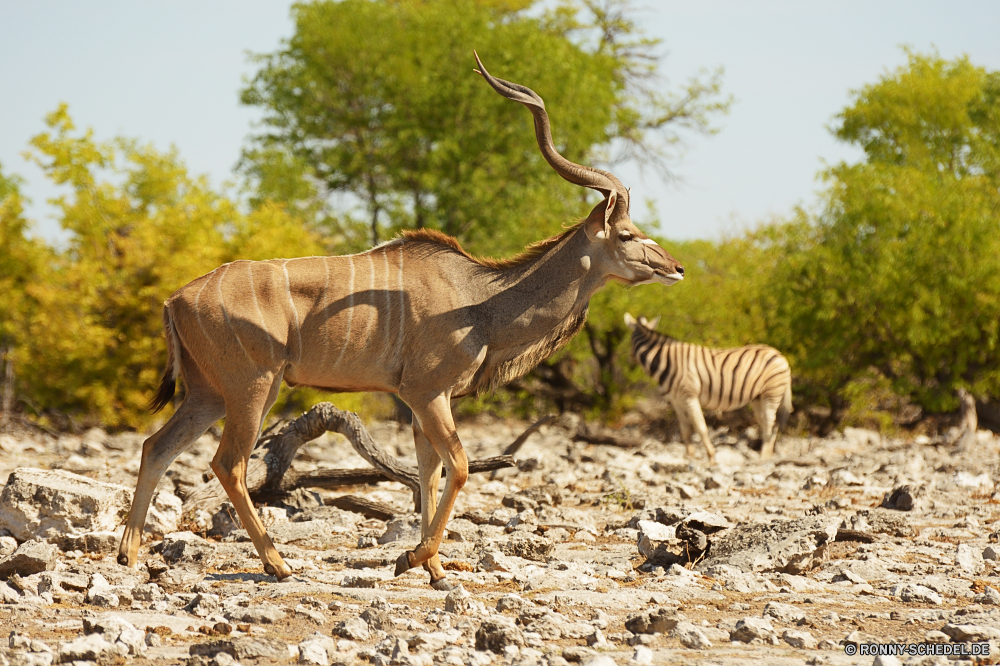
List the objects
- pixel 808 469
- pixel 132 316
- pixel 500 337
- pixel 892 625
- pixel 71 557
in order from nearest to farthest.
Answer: pixel 892 625, pixel 71 557, pixel 500 337, pixel 808 469, pixel 132 316

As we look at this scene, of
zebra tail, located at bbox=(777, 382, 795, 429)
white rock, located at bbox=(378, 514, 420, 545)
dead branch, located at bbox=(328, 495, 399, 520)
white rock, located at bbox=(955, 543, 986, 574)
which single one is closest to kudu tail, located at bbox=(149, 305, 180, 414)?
white rock, located at bbox=(378, 514, 420, 545)

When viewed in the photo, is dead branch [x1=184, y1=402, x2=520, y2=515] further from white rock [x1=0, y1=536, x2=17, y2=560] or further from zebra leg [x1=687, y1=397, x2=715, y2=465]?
zebra leg [x1=687, y1=397, x2=715, y2=465]

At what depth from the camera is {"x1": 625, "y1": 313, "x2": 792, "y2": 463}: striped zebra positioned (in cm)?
1543

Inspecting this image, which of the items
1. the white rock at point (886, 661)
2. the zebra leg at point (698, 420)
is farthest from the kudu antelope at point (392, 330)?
the zebra leg at point (698, 420)

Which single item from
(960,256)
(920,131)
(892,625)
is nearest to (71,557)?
(892,625)

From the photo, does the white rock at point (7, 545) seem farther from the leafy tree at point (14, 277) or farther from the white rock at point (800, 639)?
the leafy tree at point (14, 277)

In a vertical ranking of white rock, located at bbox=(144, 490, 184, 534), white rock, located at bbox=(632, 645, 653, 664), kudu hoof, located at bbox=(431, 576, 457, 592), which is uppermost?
white rock, located at bbox=(632, 645, 653, 664)

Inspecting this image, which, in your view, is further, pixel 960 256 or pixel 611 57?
pixel 611 57

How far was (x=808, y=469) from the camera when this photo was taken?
39.8ft

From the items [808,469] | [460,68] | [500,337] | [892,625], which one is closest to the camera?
[892,625]

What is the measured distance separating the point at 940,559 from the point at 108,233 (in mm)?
13314

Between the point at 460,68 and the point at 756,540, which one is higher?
the point at 460,68

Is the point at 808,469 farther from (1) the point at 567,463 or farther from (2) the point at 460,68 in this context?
(2) the point at 460,68

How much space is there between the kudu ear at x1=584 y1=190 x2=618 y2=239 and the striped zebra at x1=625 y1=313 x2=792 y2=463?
8.55 m
